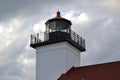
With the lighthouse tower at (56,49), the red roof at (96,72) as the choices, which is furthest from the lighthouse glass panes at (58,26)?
the red roof at (96,72)

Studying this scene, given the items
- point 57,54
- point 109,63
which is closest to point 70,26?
point 57,54

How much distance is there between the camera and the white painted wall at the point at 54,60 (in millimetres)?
26219

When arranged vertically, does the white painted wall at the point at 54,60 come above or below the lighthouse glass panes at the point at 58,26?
below

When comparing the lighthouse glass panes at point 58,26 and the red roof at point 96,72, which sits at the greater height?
the lighthouse glass panes at point 58,26

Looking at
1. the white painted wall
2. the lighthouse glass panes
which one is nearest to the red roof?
the white painted wall

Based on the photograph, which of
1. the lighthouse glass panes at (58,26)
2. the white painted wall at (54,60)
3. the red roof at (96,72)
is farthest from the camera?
the lighthouse glass panes at (58,26)

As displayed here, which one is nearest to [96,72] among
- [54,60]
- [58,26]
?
[54,60]

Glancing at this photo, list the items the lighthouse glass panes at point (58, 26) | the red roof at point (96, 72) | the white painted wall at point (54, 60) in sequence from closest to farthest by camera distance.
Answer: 1. the red roof at point (96, 72)
2. the white painted wall at point (54, 60)
3. the lighthouse glass panes at point (58, 26)

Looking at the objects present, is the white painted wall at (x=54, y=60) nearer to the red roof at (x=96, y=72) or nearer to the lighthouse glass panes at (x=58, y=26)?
the red roof at (x=96, y=72)

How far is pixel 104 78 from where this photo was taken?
23.3 m

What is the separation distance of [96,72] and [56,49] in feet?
12.6

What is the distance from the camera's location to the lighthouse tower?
26375mm

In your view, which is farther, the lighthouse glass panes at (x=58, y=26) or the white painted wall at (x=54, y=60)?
the lighthouse glass panes at (x=58, y=26)

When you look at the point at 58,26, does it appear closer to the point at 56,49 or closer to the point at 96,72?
the point at 56,49
